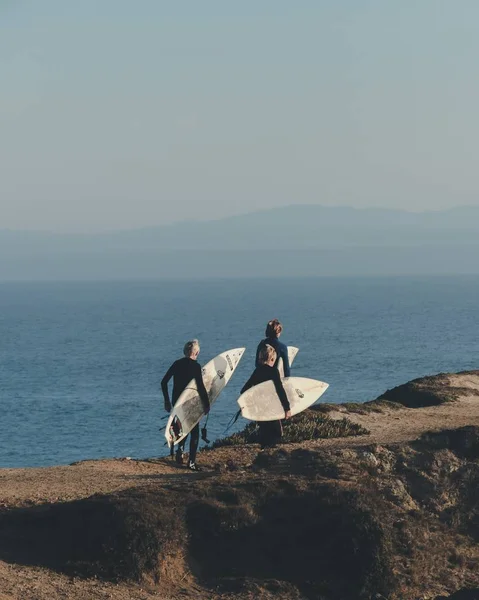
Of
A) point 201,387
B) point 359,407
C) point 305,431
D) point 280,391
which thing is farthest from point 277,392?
point 359,407

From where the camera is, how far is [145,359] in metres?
89.4

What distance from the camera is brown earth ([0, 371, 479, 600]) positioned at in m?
14.7

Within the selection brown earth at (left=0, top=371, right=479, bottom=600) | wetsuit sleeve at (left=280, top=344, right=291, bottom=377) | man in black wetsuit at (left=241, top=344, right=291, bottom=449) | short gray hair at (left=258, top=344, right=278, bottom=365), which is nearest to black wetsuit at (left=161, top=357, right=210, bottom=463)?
man in black wetsuit at (left=241, top=344, right=291, bottom=449)

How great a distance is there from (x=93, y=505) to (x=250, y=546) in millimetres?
2284

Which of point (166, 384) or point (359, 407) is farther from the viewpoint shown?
point (359, 407)

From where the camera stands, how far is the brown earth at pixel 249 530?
580 inches

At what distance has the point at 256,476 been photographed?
1798 centimetres

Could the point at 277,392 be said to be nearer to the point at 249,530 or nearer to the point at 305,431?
the point at 249,530

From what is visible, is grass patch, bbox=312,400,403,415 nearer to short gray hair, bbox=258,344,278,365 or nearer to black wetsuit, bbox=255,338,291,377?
black wetsuit, bbox=255,338,291,377

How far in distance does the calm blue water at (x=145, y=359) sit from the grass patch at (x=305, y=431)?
21.0 meters

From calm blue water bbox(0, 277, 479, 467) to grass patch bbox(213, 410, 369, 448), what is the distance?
21.0m

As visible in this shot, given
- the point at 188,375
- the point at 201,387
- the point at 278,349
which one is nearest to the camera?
the point at 188,375

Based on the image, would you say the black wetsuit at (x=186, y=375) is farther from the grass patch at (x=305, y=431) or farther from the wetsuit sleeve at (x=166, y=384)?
the grass patch at (x=305, y=431)

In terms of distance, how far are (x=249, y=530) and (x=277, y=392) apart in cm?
356
